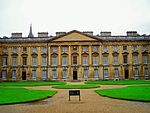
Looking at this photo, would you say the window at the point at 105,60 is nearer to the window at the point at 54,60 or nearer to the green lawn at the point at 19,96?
the window at the point at 54,60

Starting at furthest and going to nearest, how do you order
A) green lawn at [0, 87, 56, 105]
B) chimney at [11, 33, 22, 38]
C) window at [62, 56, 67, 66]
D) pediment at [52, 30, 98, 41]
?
chimney at [11, 33, 22, 38]
window at [62, 56, 67, 66]
pediment at [52, 30, 98, 41]
green lawn at [0, 87, 56, 105]

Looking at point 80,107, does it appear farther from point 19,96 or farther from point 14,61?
point 14,61

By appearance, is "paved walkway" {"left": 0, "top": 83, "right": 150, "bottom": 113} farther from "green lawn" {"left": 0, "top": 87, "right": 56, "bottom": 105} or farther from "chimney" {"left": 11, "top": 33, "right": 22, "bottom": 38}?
"chimney" {"left": 11, "top": 33, "right": 22, "bottom": 38}

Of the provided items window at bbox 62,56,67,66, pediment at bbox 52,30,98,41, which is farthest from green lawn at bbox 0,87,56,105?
pediment at bbox 52,30,98,41

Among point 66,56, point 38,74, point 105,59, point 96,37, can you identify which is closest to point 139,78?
point 105,59

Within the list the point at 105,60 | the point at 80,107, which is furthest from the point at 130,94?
the point at 105,60

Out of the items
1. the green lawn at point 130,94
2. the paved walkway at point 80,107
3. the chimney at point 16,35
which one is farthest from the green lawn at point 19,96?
the chimney at point 16,35

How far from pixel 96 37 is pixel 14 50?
19.2 m

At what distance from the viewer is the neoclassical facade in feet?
171

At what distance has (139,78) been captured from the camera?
52.1m

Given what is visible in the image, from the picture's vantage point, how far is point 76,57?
5247 centimetres

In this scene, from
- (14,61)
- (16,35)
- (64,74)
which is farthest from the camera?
(16,35)

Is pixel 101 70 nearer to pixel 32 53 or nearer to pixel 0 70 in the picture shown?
pixel 32 53

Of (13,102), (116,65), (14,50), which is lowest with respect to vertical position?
(13,102)
